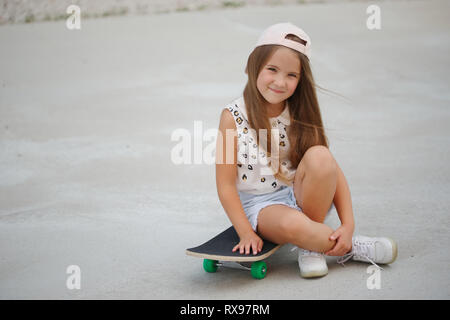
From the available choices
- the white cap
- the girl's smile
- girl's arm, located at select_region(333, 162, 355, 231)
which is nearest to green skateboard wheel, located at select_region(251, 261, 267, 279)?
girl's arm, located at select_region(333, 162, 355, 231)

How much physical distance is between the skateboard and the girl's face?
0.50 metres

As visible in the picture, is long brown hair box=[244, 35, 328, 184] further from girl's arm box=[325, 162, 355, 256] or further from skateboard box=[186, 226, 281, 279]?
skateboard box=[186, 226, 281, 279]

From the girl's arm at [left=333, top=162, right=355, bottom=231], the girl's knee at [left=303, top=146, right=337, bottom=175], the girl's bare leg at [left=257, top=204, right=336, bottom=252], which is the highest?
the girl's knee at [left=303, top=146, right=337, bottom=175]

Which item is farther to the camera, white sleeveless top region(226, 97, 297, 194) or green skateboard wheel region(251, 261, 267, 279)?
white sleeveless top region(226, 97, 297, 194)

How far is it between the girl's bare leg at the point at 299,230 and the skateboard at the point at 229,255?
0.07m

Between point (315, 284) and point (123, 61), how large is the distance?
4.26 meters

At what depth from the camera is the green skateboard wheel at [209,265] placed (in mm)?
1954

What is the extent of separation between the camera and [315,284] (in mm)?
1788

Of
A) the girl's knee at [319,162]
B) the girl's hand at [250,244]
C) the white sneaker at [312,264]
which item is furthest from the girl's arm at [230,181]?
the girl's knee at [319,162]

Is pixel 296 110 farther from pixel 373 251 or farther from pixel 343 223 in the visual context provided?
pixel 373 251

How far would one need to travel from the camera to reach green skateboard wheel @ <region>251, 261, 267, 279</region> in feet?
6.09

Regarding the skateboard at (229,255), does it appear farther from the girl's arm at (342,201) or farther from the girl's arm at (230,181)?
the girl's arm at (342,201)

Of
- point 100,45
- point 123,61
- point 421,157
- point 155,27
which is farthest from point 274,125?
point 155,27

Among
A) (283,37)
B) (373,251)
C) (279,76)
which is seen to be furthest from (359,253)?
(283,37)
